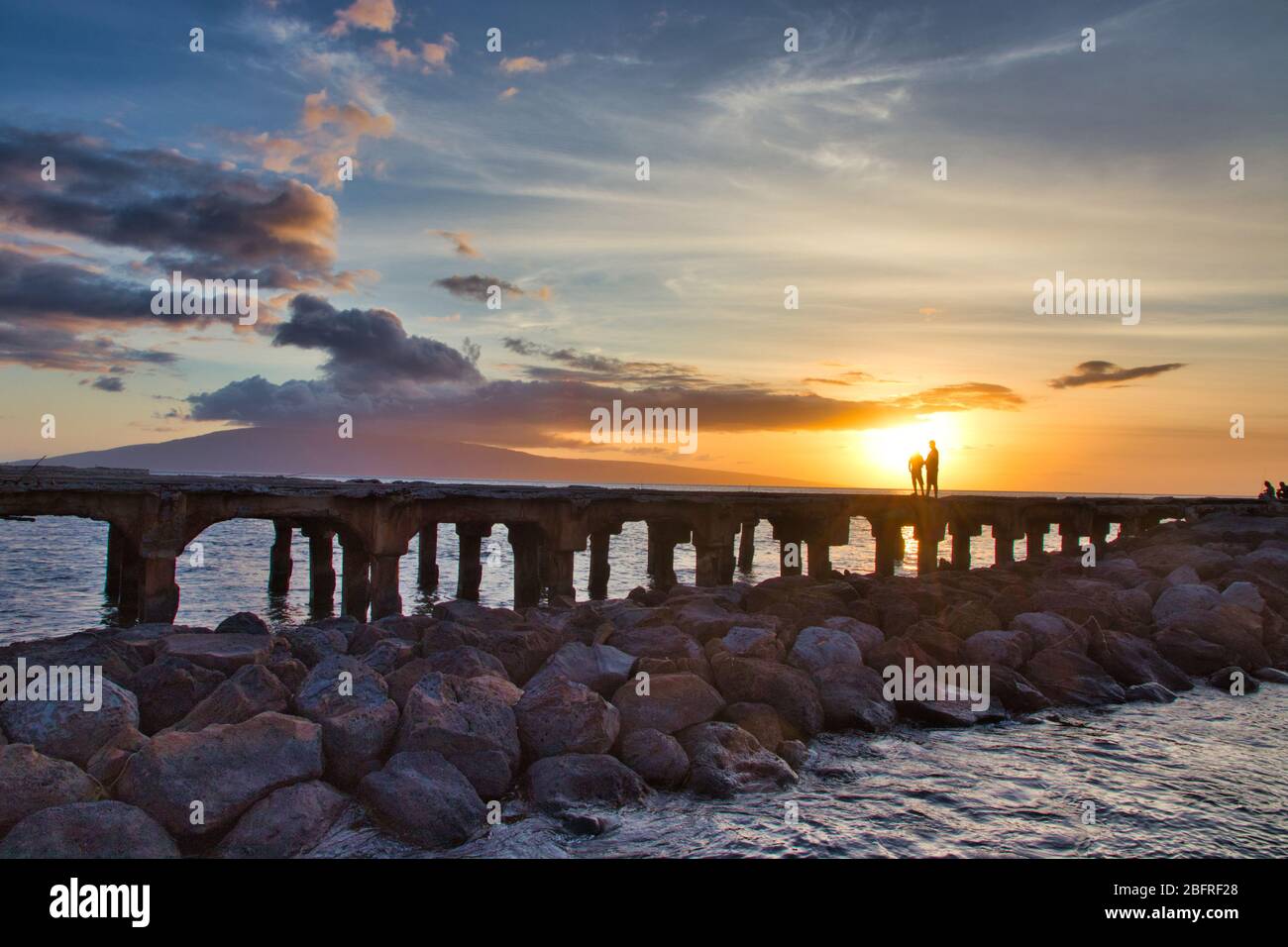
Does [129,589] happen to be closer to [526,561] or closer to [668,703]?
[526,561]

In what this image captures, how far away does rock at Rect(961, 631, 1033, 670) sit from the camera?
15.6 meters

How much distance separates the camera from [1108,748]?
1295 centimetres

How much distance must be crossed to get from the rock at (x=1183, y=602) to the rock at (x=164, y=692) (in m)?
19.7

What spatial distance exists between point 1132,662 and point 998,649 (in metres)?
3.18

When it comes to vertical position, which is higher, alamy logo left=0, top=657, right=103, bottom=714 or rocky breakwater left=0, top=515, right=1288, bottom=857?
alamy logo left=0, top=657, right=103, bottom=714

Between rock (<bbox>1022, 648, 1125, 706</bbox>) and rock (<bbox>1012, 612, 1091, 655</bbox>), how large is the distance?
0.28 m

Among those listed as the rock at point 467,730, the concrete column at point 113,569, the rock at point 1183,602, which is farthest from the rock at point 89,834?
the concrete column at point 113,569

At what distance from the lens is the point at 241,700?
10203 mm

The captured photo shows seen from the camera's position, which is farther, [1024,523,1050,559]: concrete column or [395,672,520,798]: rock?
[1024,523,1050,559]: concrete column

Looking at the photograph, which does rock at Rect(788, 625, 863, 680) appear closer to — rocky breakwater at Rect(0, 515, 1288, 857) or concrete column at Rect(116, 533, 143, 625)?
rocky breakwater at Rect(0, 515, 1288, 857)

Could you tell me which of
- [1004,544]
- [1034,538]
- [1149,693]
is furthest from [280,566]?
[1034,538]

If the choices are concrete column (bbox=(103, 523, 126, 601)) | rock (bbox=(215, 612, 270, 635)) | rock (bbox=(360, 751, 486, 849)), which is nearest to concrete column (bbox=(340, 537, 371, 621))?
rock (bbox=(215, 612, 270, 635))
